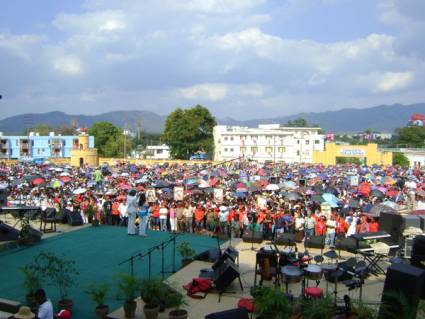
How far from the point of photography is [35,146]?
4304 inches

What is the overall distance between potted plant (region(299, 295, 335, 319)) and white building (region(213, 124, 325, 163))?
93.3m

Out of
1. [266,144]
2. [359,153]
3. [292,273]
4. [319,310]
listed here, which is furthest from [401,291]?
[266,144]

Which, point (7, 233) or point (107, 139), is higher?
point (107, 139)

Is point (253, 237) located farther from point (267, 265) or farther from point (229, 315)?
point (229, 315)

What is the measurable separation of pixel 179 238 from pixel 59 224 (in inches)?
211

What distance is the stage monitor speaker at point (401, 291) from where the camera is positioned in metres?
6.77

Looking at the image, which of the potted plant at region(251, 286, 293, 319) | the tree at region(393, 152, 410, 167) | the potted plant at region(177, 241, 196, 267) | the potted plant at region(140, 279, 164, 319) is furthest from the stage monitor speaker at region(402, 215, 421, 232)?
the tree at region(393, 152, 410, 167)

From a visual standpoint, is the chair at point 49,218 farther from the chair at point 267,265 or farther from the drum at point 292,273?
the drum at point 292,273

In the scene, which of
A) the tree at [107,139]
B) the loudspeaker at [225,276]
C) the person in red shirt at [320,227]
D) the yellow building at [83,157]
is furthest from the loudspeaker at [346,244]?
the tree at [107,139]

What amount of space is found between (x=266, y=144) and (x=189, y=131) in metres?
25.6

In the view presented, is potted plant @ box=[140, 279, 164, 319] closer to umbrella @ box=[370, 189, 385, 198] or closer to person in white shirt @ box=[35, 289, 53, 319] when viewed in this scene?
person in white shirt @ box=[35, 289, 53, 319]

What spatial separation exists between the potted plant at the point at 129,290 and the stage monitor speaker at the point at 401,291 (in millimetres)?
4242

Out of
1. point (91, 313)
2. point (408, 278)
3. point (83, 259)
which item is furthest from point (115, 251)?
point (408, 278)

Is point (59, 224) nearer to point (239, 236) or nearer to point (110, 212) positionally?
point (110, 212)
